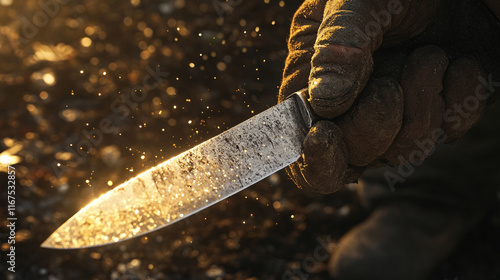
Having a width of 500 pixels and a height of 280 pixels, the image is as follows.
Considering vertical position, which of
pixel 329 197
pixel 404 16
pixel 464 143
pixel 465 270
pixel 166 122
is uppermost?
pixel 404 16

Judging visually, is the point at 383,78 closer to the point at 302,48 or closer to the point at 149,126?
the point at 302,48

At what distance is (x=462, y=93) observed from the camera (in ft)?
3.30

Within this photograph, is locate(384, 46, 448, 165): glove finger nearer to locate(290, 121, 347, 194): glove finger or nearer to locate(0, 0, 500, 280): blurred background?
locate(290, 121, 347, 194): glove finger

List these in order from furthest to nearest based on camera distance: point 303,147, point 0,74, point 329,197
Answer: point 0,74 < point 329,197 < point 303,147

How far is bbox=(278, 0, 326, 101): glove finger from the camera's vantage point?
1.04 metres

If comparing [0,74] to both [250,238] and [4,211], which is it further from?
[250,238]

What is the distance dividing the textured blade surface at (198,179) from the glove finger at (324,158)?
0.12 feet

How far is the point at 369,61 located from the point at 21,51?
260cm

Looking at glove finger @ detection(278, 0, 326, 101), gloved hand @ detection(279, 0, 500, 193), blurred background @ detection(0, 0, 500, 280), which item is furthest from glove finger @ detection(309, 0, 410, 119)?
blurred background @ detection(0, 0, 500, 280)

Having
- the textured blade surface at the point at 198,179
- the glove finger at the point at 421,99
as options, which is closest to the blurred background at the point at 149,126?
the textured blade surface at the point at 198,179

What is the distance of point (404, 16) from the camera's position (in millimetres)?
1049

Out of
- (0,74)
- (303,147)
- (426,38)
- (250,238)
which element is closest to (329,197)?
(250,238)

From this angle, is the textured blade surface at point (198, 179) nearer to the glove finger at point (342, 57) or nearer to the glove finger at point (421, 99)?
the glove finger at point (342, 57)

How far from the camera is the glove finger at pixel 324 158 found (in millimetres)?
886
